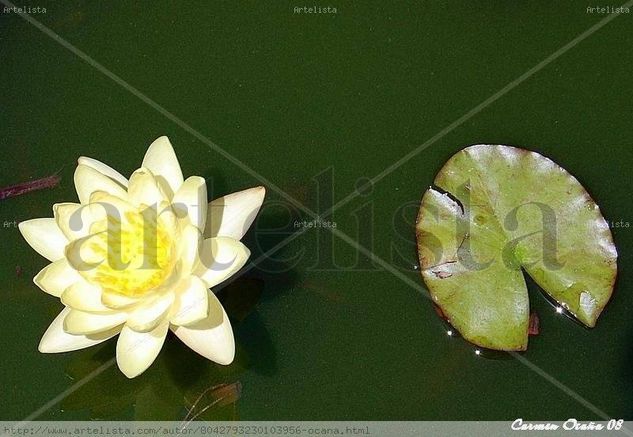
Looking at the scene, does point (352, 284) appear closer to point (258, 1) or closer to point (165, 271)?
point (165, 271)

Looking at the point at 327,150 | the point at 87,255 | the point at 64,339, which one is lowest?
the point at 64,339

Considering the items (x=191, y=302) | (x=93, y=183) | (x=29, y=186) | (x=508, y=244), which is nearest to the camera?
(x=191, y=302)

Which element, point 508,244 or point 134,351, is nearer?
point 134,351

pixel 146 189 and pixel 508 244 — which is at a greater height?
pixel 146 189

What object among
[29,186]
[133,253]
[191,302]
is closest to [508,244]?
[191,302]

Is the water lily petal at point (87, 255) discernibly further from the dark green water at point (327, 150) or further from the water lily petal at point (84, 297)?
the dark green water at point (327, 150)

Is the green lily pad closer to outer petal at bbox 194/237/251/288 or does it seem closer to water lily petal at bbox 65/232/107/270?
outer petal at bbox 194/237/251/288

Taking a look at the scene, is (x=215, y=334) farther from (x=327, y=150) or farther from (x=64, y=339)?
(x=327, y=150)
